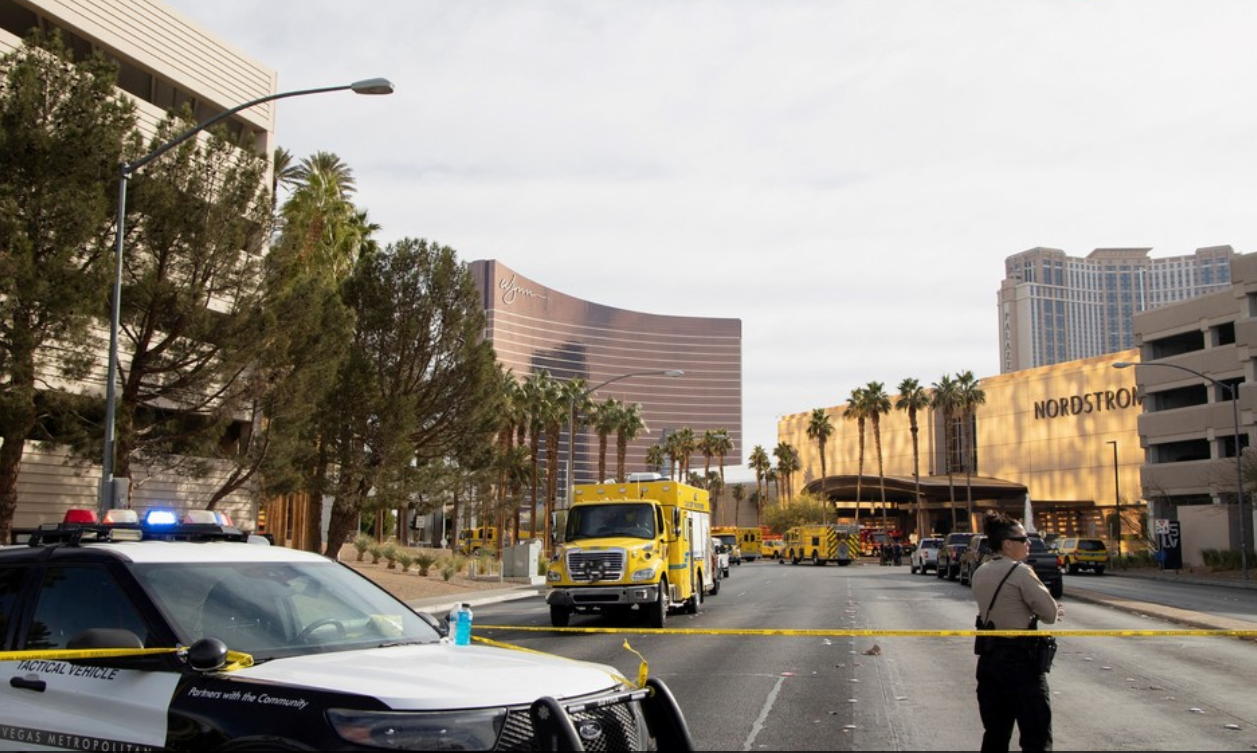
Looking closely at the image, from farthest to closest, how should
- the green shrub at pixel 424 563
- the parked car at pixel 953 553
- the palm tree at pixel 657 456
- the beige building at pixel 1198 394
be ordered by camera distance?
1. the palm tree at pixel 657 456
2. the beige building at pixel 1198 394
3. the parked car at pixel 953 553
4. the green shrub at pixel 424 563

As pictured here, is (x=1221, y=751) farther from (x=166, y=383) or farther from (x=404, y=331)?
(x=404, y=331)

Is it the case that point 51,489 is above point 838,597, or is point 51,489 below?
above

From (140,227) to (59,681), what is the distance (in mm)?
21442

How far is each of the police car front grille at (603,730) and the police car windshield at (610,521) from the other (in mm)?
17163

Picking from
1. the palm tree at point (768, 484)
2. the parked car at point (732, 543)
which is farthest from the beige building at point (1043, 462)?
the parked car at point (732, 543)

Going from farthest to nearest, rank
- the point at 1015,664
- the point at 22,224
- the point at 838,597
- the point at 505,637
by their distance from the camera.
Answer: the point at 838,597 < the point at 22,224 < the point at 505,637 < the point at 1015,664

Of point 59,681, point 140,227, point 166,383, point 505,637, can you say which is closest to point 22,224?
point 140,227

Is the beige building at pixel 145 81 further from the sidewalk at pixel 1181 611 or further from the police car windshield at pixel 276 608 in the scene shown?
the sidewalk at pixel 1181 611

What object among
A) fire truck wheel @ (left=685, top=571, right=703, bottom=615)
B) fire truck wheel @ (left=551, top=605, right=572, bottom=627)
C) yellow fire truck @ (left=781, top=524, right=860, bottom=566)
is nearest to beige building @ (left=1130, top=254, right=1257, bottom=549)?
yellow fire truck @ (left=781, top=524, right=860, bottom=566)

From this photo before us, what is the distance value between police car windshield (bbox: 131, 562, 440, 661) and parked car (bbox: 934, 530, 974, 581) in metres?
38.9

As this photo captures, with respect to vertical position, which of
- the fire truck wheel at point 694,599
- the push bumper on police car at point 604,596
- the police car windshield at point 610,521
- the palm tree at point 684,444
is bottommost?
the fire truck wheel at point 694,599

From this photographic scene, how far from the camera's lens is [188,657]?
4.90 m

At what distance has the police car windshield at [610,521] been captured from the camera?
22031 millimetres

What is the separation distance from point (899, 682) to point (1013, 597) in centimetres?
597
